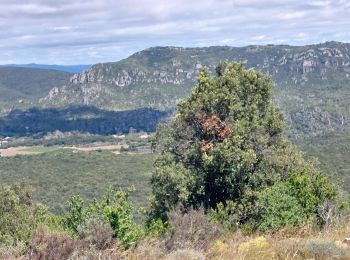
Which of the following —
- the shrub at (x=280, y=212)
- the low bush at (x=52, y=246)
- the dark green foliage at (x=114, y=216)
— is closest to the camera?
the low bush at (x=52, y=246)

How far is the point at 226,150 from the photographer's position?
1417 cm

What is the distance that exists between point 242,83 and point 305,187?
5.39 metres

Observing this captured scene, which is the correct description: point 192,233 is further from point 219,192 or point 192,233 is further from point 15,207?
point 15,207

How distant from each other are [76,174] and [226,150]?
308 ft

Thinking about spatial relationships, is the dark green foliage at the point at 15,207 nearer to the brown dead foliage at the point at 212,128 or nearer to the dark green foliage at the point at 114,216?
the brown dead foliage at the point at 212,128

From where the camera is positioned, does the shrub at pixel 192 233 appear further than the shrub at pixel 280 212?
No

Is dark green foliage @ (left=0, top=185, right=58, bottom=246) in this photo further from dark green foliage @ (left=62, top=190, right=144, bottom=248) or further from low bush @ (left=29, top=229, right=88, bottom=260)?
low bush @ (left=29, top=229, right=88, bottom=260)

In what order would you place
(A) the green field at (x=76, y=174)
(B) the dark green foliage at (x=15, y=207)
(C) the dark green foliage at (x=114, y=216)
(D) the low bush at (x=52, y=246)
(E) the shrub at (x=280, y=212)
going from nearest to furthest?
(D) the low bush at (x=52, y=246) → (C) the dark green foliage at (x=114, y=216) → (E) the shrub at (x=280, y=212) → (B) the dark green foliage at (x=15, y=207) → (A) the green field at (x=76, y=174)

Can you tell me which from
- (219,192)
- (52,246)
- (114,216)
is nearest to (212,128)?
(219,192)

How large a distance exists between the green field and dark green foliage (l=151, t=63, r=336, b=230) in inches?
1736

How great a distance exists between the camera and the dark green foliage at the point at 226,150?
569 inches

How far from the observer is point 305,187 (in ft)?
39.2

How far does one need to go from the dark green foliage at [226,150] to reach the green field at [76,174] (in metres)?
44.1

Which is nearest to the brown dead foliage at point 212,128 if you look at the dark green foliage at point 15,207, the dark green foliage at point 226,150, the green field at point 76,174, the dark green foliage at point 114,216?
the dark green foliage at point 226,150
